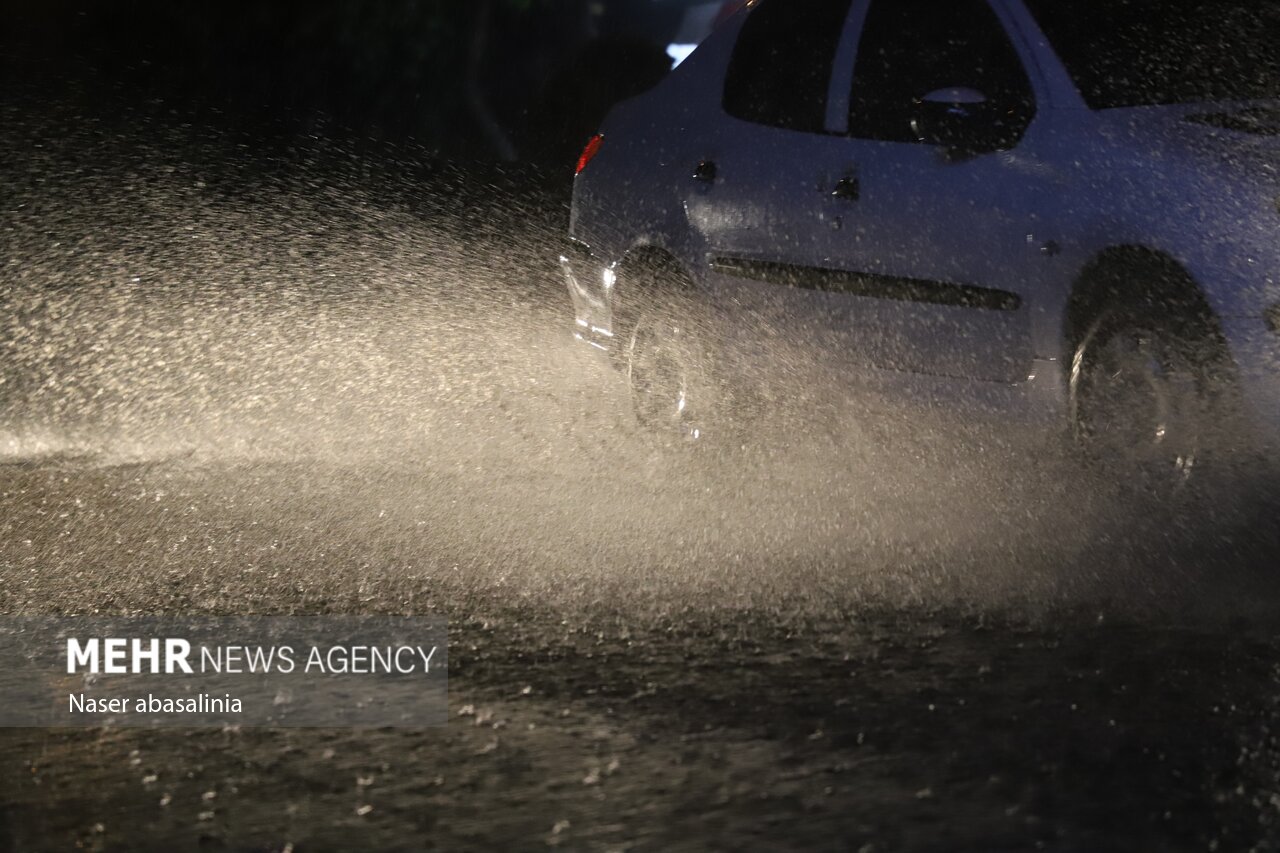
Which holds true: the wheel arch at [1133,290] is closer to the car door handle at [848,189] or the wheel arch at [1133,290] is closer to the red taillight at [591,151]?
the car door handle at [848,189]

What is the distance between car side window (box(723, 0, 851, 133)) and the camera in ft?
24.5

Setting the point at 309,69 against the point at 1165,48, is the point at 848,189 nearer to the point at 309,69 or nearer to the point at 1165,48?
the point at 1165,48

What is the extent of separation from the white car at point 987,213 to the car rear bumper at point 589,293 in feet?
0.16

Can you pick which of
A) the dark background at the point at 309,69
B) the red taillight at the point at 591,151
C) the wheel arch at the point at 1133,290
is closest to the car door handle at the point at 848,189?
the wheel arch at the point at 1133,290

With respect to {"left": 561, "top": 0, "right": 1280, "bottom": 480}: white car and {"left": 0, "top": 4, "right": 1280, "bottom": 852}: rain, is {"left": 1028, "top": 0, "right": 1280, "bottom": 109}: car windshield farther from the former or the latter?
{"left": 0, "top": 4, "right": 1280, "bottom": 852}: rain

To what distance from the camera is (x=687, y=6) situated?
24438 millimetres

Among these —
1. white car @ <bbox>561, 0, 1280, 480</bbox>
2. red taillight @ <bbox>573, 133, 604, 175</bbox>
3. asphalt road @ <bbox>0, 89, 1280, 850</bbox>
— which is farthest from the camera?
red taillight @ <bbox>573, 133, 604, 175</bbox>

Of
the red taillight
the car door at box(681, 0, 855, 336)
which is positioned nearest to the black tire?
the car door at box(681, 0, 855, 336)

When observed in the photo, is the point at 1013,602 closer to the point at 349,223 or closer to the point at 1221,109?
the point at 1221,109

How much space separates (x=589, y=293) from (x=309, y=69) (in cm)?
1316

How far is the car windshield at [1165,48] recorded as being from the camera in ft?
21.2

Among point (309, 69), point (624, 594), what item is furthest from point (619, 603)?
point (309, 69)

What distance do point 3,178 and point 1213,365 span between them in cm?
1162

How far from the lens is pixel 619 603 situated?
5406mm
